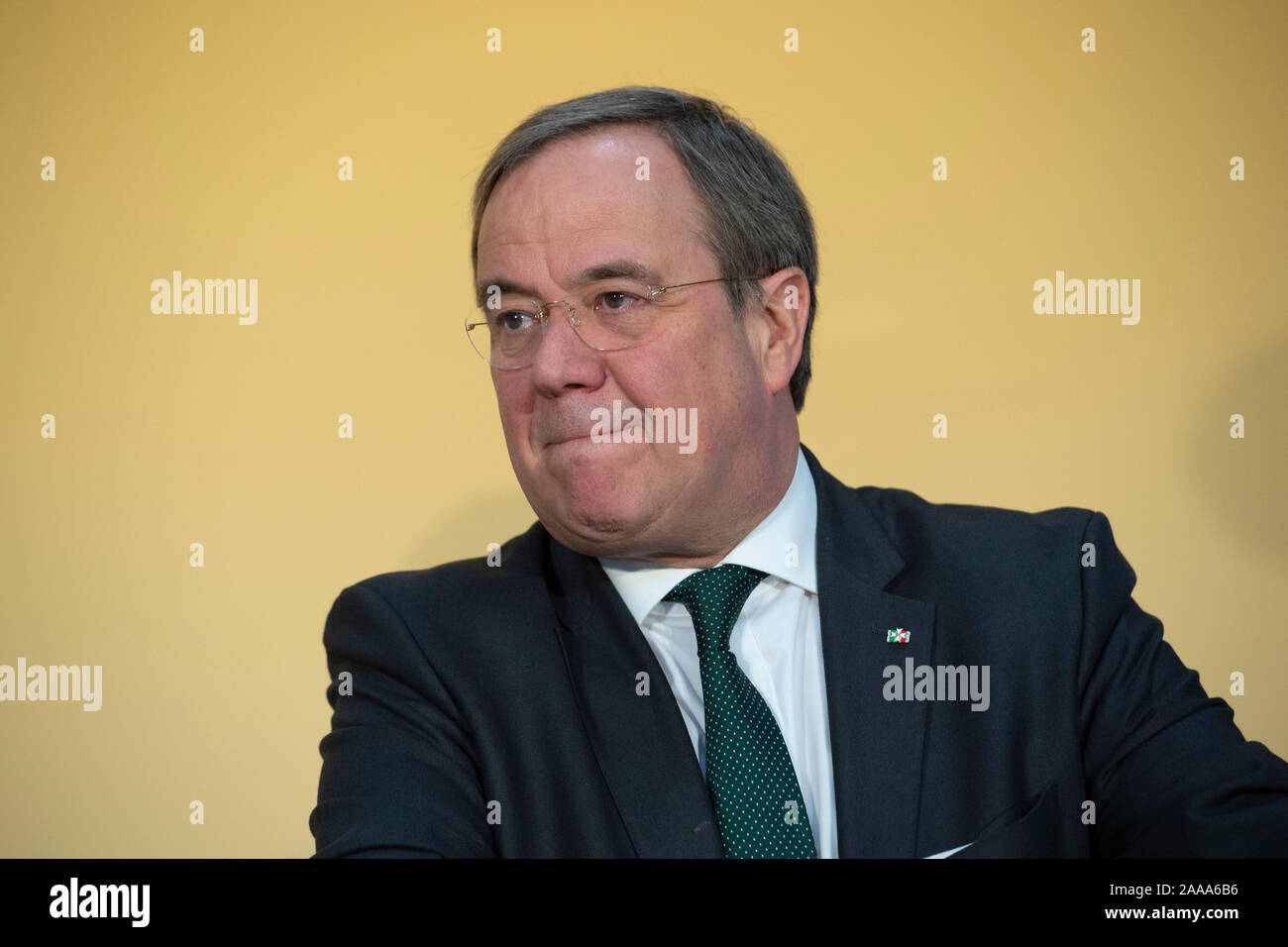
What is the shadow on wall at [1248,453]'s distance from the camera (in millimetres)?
3238

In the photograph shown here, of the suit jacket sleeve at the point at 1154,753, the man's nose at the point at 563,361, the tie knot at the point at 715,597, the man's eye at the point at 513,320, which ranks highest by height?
the man's eye at the point at 513,320

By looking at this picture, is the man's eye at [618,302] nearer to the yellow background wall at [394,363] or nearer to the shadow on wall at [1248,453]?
the yellow background wall at [394,363]

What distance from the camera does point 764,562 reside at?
1855 mm

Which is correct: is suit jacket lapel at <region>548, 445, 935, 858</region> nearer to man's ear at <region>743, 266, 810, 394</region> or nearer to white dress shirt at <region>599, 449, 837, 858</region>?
white dress shirt at <region>599, 449, 837, 858</region>

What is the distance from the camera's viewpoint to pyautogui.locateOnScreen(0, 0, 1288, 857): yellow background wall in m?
3.24

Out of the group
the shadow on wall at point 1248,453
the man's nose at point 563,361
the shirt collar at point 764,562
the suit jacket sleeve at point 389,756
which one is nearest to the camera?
the suit jacket sleeve at point 389,756

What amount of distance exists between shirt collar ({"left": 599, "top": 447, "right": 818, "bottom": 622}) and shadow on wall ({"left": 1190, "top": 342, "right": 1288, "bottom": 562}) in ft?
5.65

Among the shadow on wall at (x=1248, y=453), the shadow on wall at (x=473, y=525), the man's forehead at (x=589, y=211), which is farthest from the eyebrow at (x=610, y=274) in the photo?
the shadow on wall at (x=1248, y=453)

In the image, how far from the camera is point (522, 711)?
1738mm

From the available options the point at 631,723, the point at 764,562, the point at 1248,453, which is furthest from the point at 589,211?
the point at 1248,453

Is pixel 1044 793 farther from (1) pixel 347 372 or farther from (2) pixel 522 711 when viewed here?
(1) pixel 347 372

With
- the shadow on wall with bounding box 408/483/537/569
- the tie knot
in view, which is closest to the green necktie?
the tie knot

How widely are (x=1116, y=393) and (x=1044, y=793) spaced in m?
1.77

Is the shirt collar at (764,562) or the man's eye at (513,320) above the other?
the man's eye at (513,320)
